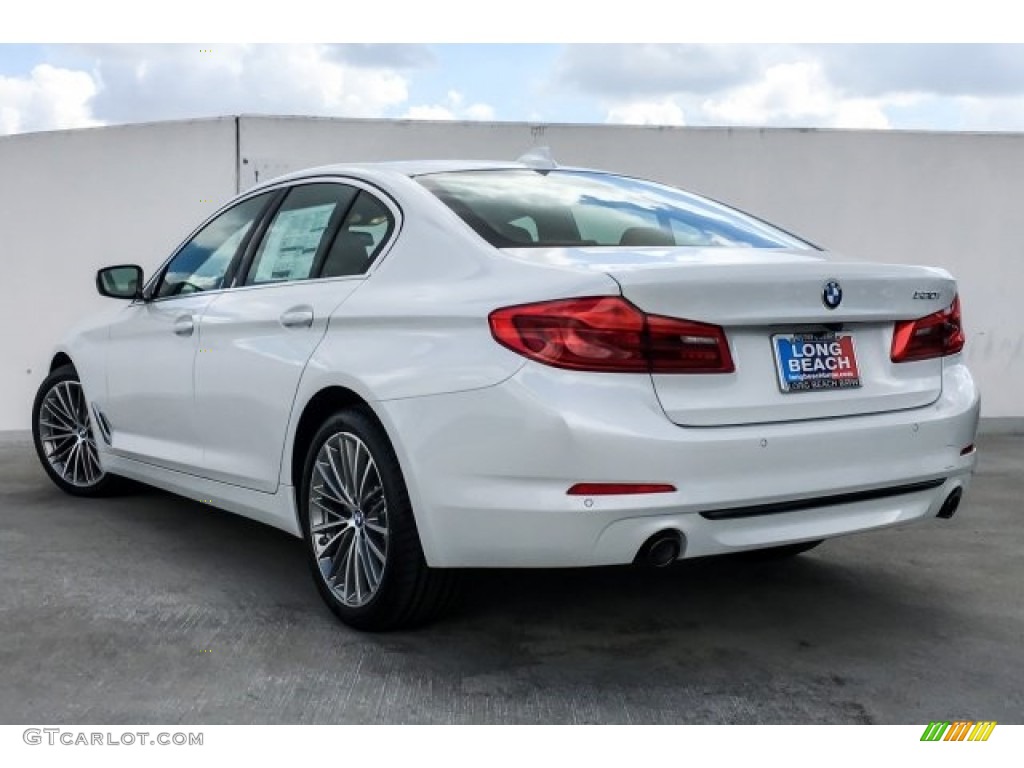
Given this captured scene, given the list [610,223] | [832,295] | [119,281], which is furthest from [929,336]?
[119,281]

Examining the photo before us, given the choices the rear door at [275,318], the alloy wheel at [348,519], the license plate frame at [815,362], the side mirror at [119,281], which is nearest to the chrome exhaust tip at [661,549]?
the license plate frame at [815,362]

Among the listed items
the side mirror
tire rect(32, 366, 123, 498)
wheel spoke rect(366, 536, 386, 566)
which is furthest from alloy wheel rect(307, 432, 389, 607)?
tire rect(32, 366, 123, 498)

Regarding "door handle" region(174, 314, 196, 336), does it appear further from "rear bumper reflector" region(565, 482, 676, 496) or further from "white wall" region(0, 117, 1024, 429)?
"white wall" region(0, 117, 1024, 429)

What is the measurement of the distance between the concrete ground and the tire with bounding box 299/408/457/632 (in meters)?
0.12

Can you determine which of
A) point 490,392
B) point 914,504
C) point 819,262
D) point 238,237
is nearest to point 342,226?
point 238,237

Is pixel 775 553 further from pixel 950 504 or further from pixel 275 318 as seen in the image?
pixel 275 318

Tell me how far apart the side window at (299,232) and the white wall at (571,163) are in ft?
14.3

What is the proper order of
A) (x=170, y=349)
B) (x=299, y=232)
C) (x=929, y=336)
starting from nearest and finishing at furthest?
(x=929, y=336), (x=299, y=232), (x=170, y=349)

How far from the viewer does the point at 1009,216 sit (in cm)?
957

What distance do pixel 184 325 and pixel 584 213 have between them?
5.93 ft

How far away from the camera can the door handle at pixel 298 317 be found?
407 cm

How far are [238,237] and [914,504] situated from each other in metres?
2.78

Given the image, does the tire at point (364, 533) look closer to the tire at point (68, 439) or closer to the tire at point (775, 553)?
the tire at point (775, 553)

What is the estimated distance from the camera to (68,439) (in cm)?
639
